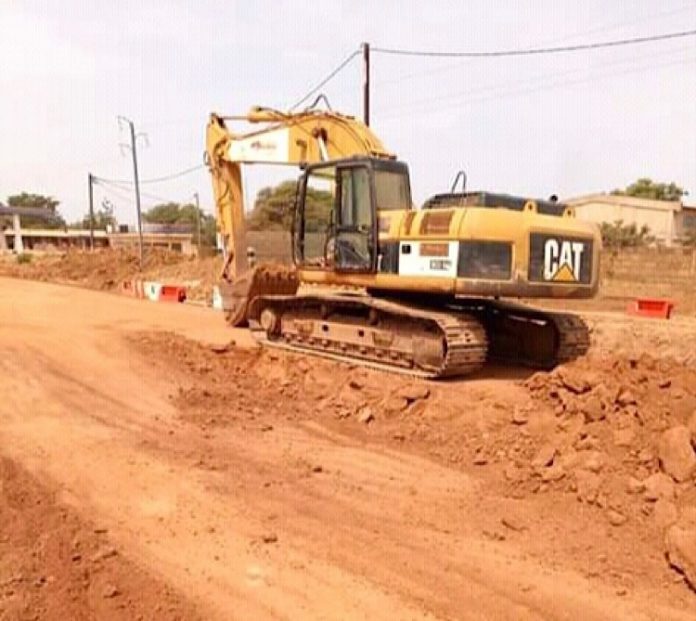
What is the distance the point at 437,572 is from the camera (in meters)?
4.11

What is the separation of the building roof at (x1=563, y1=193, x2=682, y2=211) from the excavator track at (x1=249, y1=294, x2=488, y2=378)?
32.2m

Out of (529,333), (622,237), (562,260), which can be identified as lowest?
(529,333)

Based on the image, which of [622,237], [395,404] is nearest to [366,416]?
[395,404]

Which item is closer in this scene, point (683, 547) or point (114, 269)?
point (683, 547)

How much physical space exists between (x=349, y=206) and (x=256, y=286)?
10.7 feet

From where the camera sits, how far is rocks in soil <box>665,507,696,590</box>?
4035mm

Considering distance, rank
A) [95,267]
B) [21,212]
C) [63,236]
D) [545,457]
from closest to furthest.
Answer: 1. [545,457]
2. [95,267]
3. [21,212]
4. [63,236]

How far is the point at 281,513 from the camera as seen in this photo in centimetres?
485

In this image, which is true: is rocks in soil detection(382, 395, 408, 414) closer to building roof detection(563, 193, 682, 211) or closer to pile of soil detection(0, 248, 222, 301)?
pile of soil detection(0, 248, 222, 301)

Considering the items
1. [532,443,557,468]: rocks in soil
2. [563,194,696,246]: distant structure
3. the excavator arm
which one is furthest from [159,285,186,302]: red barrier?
[563,194,696,246]: distant structure

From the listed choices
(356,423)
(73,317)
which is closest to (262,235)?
(73,317)

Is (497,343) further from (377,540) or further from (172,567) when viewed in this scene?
(172,567)

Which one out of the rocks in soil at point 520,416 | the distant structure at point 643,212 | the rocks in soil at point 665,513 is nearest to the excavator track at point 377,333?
the rocks in soil at point 520,416

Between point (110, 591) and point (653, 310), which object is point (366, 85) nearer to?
point (653, 310)
